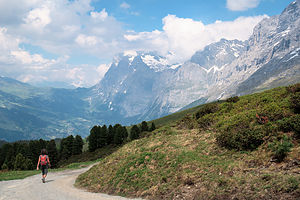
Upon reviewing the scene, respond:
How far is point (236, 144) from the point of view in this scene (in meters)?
17.2

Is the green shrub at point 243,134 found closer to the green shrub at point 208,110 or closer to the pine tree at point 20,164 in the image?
the green shrub at point 208,110

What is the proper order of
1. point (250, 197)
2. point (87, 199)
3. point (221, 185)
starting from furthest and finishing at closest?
point (87, 199)
point (221, 185)
point (250, 197)

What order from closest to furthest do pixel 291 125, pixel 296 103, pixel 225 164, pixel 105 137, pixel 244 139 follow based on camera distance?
pixel 225 164 < pixel 291 125 < pixel 244 139 < pixel 296 103 < pixel 105 137

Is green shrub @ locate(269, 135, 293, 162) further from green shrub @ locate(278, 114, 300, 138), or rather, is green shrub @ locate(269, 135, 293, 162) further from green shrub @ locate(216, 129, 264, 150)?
green shrub @ locate(216, 129, 264, 150)

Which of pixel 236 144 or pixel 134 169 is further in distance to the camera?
pixel 134 169

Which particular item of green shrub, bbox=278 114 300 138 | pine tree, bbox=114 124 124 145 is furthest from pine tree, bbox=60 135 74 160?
green shrub, bbox=278 114 300 138

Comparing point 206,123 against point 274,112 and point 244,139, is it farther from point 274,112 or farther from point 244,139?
point 244,139

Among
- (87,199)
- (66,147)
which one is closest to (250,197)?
(87,199)

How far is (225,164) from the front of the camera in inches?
601

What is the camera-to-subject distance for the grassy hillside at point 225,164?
1203 cm

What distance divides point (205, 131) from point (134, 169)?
9236 millimetres

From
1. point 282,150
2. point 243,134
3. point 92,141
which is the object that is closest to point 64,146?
point 92,141

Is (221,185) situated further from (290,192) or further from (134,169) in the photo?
(134,169)

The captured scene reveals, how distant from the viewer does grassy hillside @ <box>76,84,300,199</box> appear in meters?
12.0
